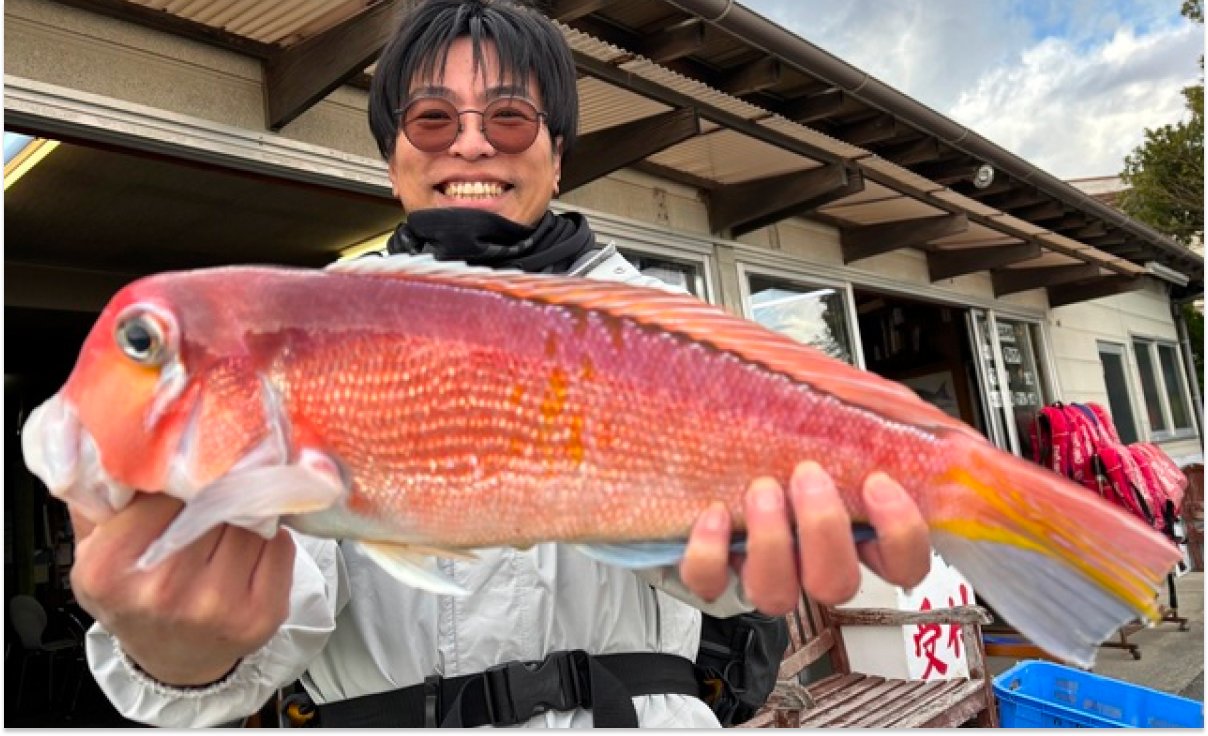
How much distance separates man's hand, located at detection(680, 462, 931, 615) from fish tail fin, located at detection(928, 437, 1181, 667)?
75mm

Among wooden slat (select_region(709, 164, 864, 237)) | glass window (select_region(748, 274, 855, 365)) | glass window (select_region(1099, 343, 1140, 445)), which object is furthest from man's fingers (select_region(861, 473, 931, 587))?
glass window (select_region(1099, 343, 1140, 445))

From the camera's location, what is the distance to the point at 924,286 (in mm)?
8961

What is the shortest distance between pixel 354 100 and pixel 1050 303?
9.92 m

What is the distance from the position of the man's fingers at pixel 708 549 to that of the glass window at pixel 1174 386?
1528cm

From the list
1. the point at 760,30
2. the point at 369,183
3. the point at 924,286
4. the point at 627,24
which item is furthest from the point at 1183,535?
the point at 369,183

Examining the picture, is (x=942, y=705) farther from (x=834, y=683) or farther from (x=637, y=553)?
(x=637, y=553)

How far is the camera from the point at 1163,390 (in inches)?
537

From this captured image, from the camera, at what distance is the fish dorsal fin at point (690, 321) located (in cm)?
116

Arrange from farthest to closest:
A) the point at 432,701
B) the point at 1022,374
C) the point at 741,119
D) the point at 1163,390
A: the point at 1163,390 < the point at 1022,374 < the point at 741,119 < the point at 432,701

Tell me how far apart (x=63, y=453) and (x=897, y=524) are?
1.06 meters

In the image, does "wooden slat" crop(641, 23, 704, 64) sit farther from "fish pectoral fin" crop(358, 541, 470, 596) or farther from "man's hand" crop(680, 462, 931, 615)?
"fish pectoral fin" crop(358, 541, 470, 596)

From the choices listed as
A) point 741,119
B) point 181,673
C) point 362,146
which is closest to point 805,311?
point 741,119

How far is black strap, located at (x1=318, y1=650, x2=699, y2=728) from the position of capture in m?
1.58

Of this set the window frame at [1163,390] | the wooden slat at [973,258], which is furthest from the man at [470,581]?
the window frame at [1163,390]
